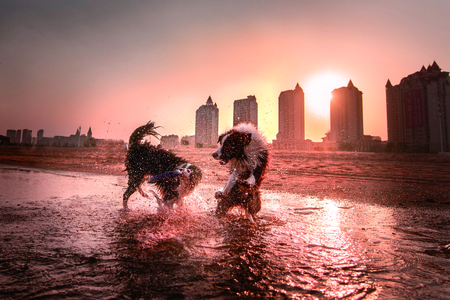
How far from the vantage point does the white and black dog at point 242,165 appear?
4.07 metres

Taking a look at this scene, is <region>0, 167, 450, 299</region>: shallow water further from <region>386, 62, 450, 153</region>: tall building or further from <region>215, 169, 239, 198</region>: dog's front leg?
<region>386, 62, 450, 153</region>: tall building

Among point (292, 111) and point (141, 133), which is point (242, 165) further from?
point (292, 111)

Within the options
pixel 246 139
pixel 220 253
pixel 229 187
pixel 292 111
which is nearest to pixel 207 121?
pixel 246 139

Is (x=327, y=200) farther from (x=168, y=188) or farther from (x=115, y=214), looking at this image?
(x=115, y=214)

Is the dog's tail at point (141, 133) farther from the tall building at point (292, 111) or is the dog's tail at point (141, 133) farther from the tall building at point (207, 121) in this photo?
the tall building at point (292, 111)

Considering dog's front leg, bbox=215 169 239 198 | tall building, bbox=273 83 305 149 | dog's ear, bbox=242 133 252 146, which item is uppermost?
tall building, bbox=273 83 305 149

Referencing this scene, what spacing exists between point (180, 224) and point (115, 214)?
65.2 inches

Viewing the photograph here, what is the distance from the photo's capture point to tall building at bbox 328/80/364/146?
49019mm

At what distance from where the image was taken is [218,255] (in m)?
2.60

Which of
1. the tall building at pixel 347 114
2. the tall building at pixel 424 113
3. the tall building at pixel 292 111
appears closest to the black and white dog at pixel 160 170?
the tall building at pixel 292 111

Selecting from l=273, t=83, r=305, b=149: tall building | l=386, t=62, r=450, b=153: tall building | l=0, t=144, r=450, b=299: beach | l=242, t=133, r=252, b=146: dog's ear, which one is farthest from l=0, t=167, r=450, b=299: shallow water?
l=386, t=62, r=450, b=153: tall building

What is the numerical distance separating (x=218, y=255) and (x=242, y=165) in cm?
187

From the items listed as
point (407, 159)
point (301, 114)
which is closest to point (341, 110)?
point (301, 114)

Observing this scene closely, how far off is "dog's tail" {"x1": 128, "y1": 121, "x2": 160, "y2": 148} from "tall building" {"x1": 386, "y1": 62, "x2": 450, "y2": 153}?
48.3 meters
